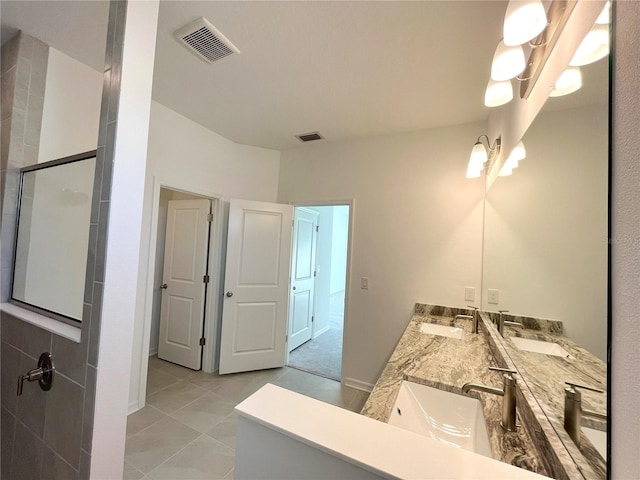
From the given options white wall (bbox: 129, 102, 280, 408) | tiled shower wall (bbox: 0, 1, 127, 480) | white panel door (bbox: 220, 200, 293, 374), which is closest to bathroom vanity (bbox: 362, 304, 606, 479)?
tiled shower wall (bbox: 0, 1, 127, 480)

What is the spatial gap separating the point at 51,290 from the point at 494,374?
93.0 inches

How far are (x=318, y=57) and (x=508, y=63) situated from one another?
3.66 feet

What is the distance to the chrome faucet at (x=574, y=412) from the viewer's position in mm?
619

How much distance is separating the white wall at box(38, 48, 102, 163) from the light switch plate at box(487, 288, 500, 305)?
301 cm

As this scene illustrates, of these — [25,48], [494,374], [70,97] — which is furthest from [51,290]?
[494,374]

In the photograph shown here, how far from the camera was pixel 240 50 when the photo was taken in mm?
1632

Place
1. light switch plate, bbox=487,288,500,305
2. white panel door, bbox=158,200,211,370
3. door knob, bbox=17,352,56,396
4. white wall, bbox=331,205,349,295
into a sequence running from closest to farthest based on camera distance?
door knob, bbox=17,352,56,396 < light switch plate, bbox=487,288,500,305 < white panel door, bbox=158,200,211,370 < white wall, bbox=331,205,349,295

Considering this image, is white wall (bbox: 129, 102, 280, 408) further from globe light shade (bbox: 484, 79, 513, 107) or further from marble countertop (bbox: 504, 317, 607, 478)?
marble countertop (bbox: 504, 317, 607, 478)

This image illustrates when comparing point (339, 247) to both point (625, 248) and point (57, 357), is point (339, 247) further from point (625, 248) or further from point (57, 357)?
point (625, 248)

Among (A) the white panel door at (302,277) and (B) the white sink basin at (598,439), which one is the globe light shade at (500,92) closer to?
(B) the white sink basin at (598,439)

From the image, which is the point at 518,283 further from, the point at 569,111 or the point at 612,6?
the point at 612,6

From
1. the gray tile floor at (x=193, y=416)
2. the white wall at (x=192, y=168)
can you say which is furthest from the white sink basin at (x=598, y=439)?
the white wall at (x=192, y=168)

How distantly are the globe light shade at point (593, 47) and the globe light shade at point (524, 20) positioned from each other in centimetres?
18

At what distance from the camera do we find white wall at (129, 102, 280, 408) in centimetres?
227
